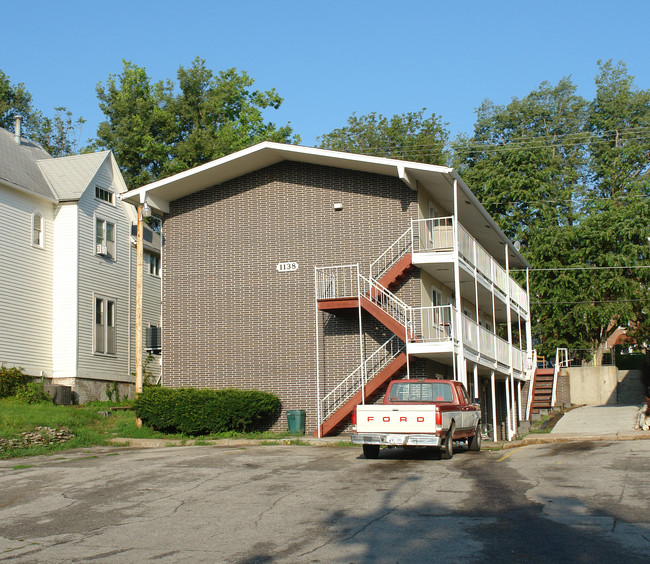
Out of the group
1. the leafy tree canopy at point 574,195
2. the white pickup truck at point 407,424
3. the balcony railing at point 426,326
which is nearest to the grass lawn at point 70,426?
the balcony railing at point 426,326

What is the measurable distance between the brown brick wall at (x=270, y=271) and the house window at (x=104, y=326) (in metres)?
5.59

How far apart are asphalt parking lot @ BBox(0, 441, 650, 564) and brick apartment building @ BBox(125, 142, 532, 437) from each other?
804 cm

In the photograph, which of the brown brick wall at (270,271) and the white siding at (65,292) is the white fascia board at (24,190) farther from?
the brown brick wall at (270,271)

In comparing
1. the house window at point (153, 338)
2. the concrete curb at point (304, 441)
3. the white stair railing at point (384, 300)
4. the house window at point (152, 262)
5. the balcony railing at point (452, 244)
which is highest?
the house window at point (152, 262)

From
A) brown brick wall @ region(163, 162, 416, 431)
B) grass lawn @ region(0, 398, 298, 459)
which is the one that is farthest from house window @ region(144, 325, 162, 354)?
grass lawn @ region(0, 398, 298, 459)

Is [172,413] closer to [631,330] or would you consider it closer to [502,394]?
[502,394]

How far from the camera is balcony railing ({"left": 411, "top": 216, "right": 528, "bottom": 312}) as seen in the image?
25.5 metres

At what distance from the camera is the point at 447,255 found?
24.3 meters

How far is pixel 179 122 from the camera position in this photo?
49.7 m

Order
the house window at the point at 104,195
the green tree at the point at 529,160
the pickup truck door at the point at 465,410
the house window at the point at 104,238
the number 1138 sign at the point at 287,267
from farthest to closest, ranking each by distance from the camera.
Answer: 1. the green tree at the point at 529,160
2. the house window at the point at 104,195
3. the house window at the point at 104,238
4. the number 1138 sign at the point at 287,267
5. the pickup truck door at the point at 465,410

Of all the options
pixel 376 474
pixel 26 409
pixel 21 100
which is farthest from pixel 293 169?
pixel 21 100

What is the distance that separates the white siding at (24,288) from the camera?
28.6 meters

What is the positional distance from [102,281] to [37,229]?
3327 millimetres

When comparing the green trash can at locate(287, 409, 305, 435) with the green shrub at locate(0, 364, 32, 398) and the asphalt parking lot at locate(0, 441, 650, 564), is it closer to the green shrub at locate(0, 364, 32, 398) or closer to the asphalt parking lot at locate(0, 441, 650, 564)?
the asphalt parking lot at locate(0, 441, 650, 564)
